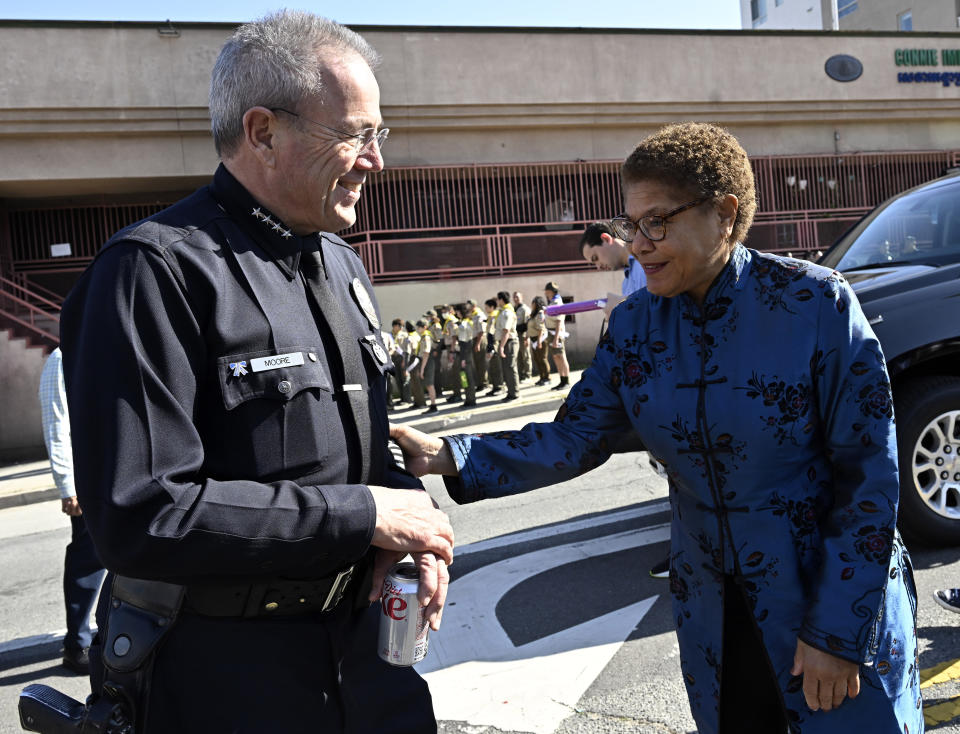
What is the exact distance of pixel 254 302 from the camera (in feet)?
5.84

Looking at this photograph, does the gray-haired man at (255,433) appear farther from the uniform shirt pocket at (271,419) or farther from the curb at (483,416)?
the curb at (483,416)

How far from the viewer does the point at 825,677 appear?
1.93m

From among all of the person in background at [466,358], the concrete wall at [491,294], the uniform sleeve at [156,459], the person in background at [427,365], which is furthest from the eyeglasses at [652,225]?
the concrete wall at [491,294]

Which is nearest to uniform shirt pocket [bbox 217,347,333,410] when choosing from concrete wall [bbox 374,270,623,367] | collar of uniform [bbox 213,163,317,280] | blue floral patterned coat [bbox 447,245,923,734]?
collar of uniform [bbox 213,163,317,280]

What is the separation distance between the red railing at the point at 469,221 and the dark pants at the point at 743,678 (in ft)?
59.2

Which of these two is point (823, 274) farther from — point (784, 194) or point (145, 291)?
point (784, 194)

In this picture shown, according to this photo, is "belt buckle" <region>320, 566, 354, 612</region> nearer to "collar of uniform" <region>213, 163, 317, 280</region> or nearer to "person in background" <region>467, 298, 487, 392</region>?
"collar of uniform" <region>213, 163, 317, 280</region>

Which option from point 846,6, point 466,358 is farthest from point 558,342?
point 846,6

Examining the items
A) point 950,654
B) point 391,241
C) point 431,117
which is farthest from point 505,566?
point 431,117

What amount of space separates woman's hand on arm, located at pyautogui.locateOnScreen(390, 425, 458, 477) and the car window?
4045 mm

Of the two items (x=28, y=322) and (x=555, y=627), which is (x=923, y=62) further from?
(x=555, y=627)

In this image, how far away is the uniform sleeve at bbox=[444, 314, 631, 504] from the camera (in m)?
2.34

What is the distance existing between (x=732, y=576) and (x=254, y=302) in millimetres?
1321

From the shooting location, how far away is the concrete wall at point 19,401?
48.9ft
